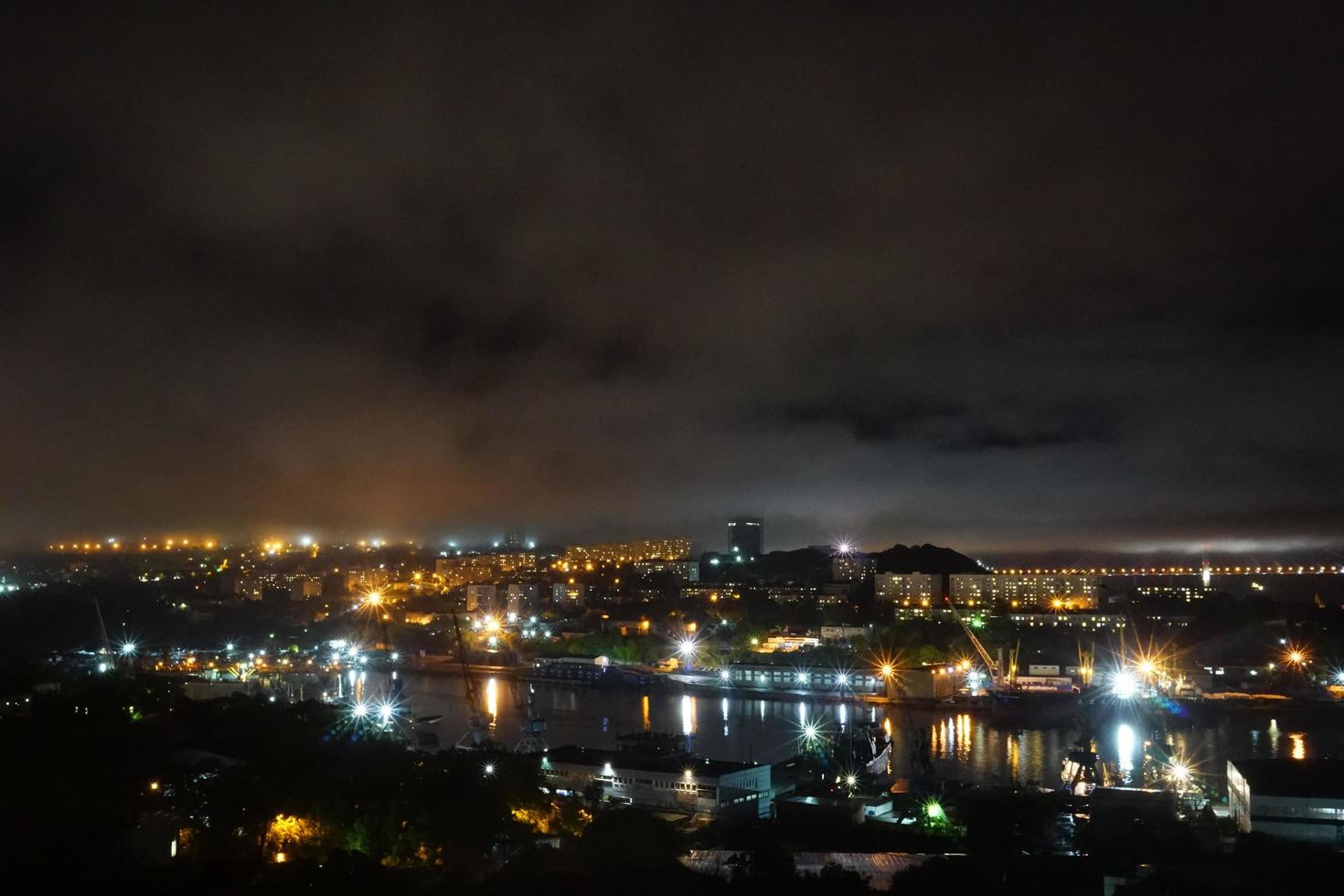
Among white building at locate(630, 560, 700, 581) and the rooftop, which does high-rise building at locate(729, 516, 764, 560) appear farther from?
the rooftop

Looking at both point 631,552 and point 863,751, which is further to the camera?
point 631,552

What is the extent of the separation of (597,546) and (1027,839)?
123 ft

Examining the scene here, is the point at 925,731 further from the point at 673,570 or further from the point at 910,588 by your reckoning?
the point at 673,570

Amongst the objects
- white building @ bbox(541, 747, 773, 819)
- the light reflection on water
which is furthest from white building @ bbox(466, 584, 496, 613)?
white building @ bbox(541, 747, 773, 819)

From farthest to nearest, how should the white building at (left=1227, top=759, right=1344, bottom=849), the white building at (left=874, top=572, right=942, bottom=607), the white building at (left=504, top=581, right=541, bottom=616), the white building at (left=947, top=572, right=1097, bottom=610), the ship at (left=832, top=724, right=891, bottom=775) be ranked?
the white building at (left=504, top=581, right=541, bottom=616) → the white building at (left=947, top=572, right=1097, bottom=610) → the white building at (left=874, top=572, right=942, bottom=607) → the ship at (left=832, top=724, right=891, bottom=775) → the white building at (left=1227, top=759, right=1344, bottom=849)

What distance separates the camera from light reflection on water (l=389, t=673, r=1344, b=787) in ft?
29.7

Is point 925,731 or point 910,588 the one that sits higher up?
point 910,588

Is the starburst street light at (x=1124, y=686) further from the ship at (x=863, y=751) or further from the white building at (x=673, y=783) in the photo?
the white building at (x=673, y=783)

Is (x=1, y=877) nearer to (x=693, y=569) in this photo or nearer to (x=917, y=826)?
(x=917, y=826)

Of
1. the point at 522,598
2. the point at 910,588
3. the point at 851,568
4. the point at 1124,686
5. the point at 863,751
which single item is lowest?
the point at 1124,686

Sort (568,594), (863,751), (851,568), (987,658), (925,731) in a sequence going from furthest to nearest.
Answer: (851,568), (568,594), (987,658), (925,731), (863,751)

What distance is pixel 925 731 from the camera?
10.7 metres

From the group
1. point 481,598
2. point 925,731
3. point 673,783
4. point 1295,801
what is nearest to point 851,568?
point 481,598

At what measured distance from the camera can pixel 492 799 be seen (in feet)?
15.1
